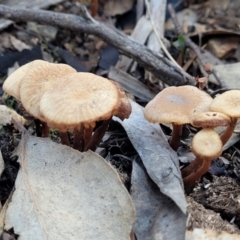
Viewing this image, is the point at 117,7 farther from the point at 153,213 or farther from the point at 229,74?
the point at 153,213

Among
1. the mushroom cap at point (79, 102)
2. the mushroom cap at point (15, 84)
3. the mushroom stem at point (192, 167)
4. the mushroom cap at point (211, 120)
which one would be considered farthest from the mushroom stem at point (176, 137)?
the mushroom cap at point (15, 84)

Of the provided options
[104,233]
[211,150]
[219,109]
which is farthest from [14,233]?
[219,109]

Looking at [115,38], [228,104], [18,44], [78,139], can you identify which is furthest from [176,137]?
[18,44]

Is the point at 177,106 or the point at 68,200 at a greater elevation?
the point at 177,106

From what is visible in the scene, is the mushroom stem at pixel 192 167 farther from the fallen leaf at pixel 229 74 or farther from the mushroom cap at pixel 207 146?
the fallen leaf at pixel 229 74

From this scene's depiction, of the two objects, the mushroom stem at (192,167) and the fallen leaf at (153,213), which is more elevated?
the mushroom stem at (192,167)

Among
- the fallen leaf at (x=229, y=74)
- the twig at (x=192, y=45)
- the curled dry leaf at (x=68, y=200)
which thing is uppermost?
the fallen leaf at (x=229, y=74)

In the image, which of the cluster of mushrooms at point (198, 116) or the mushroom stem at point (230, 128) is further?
the mushroom stem at point (230, 128)
